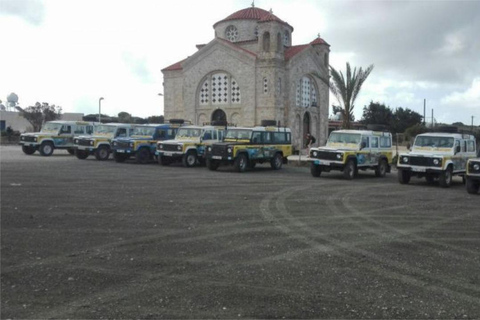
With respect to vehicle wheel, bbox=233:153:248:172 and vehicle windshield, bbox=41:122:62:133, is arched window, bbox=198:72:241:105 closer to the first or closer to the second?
vehicle windshield, bbox=41:122:62:133

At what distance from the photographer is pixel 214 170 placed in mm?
22578

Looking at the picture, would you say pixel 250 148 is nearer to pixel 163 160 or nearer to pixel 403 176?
pixel 163 160

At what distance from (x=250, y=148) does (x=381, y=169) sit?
231 inches

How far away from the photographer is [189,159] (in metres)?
24.2

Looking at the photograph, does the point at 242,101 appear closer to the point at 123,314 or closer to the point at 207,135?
the point at 207,135

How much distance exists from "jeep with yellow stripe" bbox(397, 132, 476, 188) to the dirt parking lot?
3350 mm

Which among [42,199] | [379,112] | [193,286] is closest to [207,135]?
[42,199]

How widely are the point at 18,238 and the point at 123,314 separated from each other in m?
4.08

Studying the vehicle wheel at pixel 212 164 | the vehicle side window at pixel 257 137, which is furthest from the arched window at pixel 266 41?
the vehicle wheel at pixel 212 164

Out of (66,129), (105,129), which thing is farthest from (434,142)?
(66,129)

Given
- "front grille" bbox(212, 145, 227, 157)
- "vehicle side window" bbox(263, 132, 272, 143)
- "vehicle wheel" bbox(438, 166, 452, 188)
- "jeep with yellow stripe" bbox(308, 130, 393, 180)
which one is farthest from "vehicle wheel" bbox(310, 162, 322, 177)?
"vehicle wheel" bbox(438, 166, 452, 188)

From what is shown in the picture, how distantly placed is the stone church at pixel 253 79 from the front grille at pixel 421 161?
25007 mm

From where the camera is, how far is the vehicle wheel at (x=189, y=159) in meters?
24.0

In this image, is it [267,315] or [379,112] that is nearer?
[267,315]
